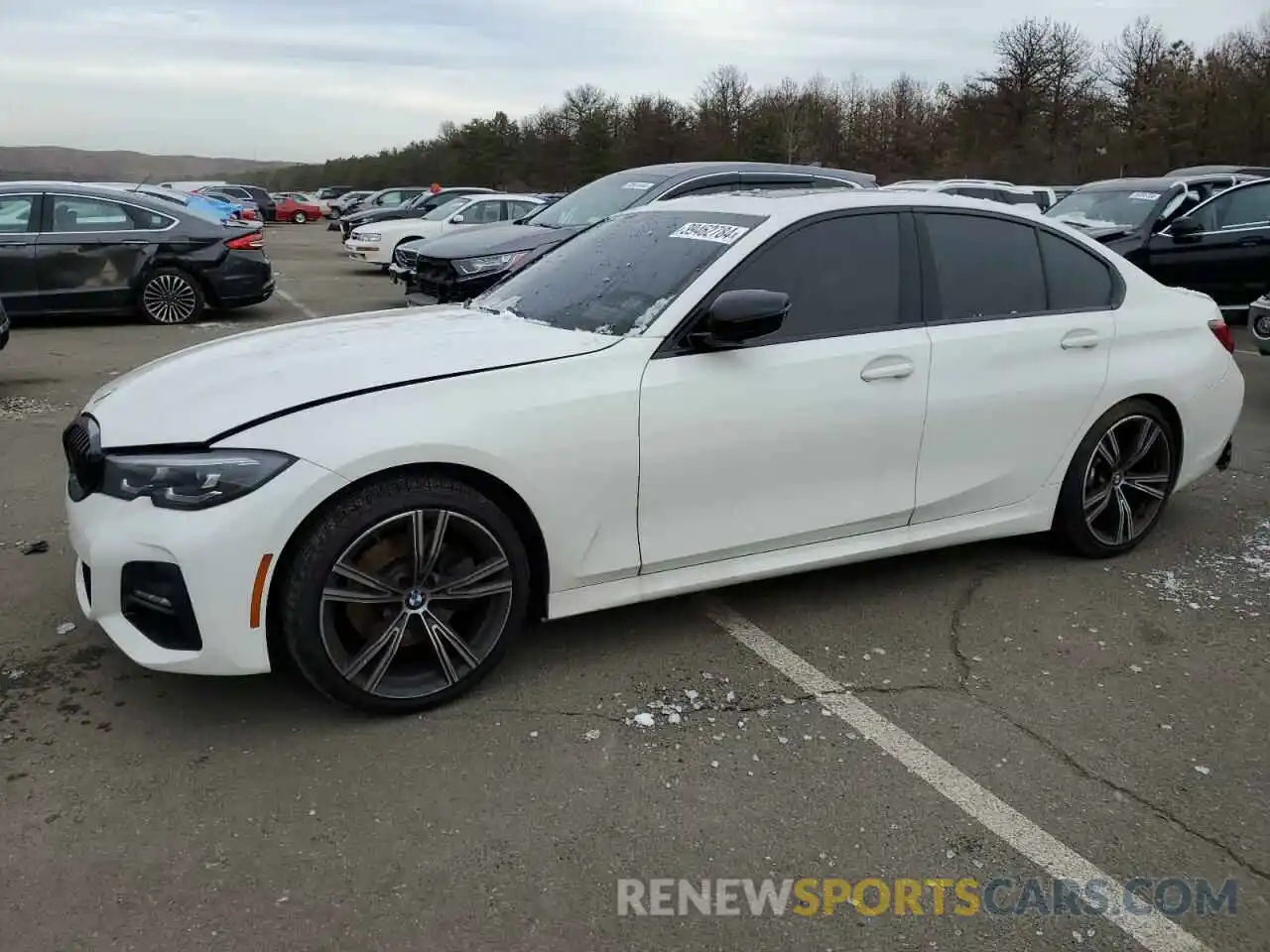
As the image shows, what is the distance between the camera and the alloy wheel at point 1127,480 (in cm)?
460

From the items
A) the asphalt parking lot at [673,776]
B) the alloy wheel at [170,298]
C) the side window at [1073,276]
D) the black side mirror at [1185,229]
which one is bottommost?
the asphalt parking lot at [673,776]

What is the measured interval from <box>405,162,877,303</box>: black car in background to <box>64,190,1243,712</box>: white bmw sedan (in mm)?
4909

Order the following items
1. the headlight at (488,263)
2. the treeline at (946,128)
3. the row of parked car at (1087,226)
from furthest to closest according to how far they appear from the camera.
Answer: the treeline at (946,128), the headlight at (488,263), the row of parked car at (1087,226)

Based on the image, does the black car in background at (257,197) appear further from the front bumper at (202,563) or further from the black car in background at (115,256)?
the front bumper at (202,563)

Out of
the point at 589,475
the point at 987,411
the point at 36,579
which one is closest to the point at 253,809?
the point at 589,475

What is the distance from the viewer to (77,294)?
11047mm

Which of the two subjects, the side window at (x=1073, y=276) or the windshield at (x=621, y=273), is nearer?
the windshield at (x=621, y=273)

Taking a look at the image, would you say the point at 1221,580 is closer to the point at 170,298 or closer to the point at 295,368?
Answer: the point at 295,368

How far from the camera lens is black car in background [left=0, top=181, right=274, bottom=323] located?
1073 cm

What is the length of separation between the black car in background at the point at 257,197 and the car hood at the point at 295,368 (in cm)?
4198

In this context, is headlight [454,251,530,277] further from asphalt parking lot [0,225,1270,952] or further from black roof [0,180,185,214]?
asphalt parking lot [0,225,1270,952]

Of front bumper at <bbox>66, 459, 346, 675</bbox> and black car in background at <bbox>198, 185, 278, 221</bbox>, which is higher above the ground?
black car in background at <bbox>198, 185, 278, 221</bbox>

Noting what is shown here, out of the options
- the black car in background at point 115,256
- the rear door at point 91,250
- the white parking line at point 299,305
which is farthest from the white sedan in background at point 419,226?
the rear door at point 91,250

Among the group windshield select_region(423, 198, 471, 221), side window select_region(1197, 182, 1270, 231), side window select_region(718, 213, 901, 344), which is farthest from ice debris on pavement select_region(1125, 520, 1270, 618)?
windshield select_region(423, 198, 471, 221)
